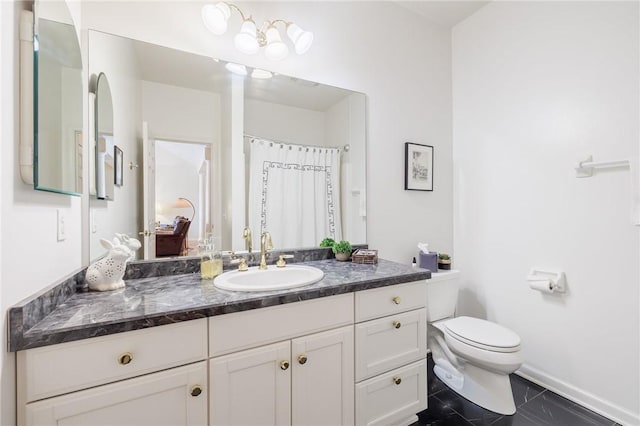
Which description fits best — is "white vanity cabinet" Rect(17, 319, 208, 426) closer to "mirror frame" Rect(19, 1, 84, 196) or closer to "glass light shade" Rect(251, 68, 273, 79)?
"mirror frame" Rect(19, 1, 84, 196)

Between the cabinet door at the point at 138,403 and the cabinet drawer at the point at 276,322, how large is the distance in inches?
4.2

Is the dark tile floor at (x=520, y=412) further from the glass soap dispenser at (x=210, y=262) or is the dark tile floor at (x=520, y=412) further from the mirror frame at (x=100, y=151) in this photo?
the mirror frame at (x=100, y=151)

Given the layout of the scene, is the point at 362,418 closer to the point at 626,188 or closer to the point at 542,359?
the point at 542,359

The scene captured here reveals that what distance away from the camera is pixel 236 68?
1582mm

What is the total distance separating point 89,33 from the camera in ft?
4.09

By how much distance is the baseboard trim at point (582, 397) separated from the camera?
1.50 metres

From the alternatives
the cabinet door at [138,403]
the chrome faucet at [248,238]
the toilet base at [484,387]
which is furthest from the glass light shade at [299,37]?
the toilet base at [484,387]

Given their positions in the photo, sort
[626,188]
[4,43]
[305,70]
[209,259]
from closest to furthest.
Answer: [4,43] → [209,259] → [626,188] → [305,70]

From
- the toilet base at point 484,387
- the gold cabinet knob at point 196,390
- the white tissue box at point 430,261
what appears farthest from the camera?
the white tissue box at point 430,261

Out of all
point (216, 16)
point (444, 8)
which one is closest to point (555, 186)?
point (444, 8)

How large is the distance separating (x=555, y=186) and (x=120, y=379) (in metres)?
2.40

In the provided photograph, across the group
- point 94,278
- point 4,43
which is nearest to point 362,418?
point 94,278

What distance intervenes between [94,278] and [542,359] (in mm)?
2566

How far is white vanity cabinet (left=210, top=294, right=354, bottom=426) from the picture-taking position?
1000 millimetres
